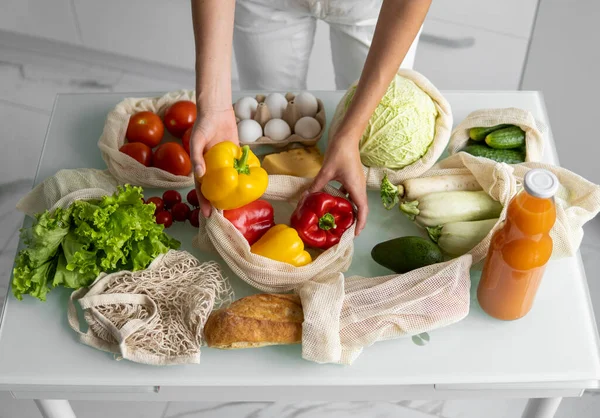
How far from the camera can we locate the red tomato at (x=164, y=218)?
1482 millimetres

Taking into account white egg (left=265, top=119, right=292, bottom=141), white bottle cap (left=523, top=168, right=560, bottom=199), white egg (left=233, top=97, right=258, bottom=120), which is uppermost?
white bottle cap (left=523, top=168, right=560, bottom=199)

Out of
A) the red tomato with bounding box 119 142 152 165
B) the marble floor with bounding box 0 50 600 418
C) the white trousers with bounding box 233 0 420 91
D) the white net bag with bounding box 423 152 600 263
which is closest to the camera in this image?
the white net bag with bounding box 423 152 600 263

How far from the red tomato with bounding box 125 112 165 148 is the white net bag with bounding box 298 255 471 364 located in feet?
1.92

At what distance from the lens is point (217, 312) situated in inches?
50.7

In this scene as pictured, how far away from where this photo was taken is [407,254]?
4.47ft

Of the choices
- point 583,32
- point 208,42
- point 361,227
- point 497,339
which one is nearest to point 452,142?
point 361,227

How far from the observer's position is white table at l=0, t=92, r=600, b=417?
49.9 inches

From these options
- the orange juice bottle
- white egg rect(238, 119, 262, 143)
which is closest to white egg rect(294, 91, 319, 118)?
white egg rect(238, 119, 262, 143)

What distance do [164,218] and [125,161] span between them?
18 cm

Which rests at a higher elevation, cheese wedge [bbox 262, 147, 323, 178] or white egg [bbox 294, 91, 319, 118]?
white egg [bbox 294, 91, 319, 118]

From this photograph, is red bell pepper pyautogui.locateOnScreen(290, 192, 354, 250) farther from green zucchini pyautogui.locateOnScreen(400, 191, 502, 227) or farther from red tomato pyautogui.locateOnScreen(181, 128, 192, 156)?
red tomato pyautogui.locateOnScreen(181, 128, 192, 156)

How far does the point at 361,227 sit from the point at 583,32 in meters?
1.20

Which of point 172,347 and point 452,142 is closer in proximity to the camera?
point 172,347

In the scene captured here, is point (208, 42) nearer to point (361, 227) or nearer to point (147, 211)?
point (147, 211)
